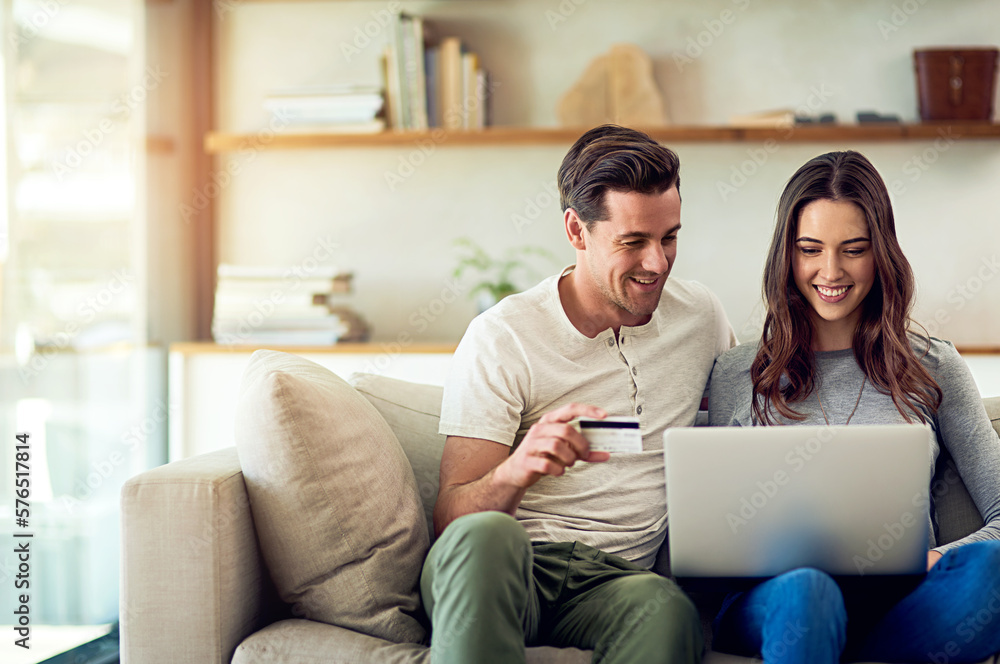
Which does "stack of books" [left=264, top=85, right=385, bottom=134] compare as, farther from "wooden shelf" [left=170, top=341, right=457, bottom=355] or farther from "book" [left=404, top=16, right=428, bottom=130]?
"wooden shelf" [left=170, top=341, right=457, bottom=355]

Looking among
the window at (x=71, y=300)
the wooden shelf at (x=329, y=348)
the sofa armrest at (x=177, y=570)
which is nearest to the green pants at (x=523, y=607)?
the sofa armrest at (x=177, y=570)

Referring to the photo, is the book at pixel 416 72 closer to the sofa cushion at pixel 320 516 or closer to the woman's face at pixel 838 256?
the woman's face at pixel 838 256

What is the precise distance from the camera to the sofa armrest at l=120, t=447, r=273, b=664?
1.20 meters

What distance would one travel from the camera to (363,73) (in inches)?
114

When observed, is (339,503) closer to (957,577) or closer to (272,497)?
(272,497)

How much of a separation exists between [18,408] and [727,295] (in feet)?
6.76

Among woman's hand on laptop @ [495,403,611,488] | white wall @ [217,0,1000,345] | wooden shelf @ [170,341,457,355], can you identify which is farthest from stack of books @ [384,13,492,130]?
woman's hand on laptop @ [495,403,611,488]

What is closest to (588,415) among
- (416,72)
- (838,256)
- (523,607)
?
(523,607)

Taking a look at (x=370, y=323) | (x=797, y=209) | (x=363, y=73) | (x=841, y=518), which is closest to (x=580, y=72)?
(x=363, y=73)

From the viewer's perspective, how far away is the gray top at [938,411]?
1.45 m

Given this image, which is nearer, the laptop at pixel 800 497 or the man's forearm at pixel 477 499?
the laptop at pixel 800 497

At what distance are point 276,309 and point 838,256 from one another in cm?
168

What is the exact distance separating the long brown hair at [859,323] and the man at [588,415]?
132 millimetres

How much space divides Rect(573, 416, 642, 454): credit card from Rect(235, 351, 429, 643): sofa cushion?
368 millimetres
